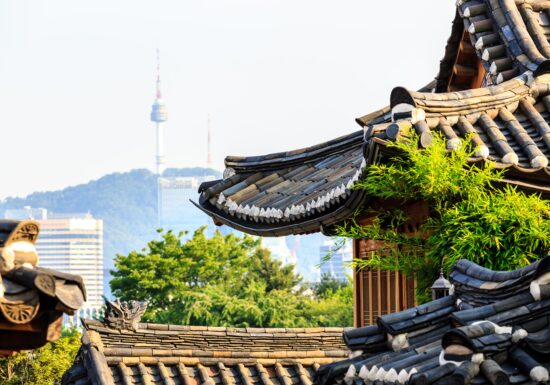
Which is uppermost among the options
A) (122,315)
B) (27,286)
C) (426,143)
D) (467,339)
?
(426,143)

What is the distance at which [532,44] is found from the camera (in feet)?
40.4

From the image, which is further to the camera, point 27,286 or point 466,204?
point 466,204

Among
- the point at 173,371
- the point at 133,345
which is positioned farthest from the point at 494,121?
the point at 133,345

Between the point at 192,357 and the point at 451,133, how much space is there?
12.3 feet

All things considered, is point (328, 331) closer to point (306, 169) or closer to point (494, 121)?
point (306, 169)

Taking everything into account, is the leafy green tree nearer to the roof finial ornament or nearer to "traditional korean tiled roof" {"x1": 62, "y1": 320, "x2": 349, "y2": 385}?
"traditional korean tiled roof" {"x1": 62, "y1": 320, "x2": 349, "y2": 385}

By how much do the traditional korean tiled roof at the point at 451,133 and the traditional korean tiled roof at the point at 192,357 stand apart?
112 centimetres

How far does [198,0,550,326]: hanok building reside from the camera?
34.8ft

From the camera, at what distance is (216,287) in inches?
2175

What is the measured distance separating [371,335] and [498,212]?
1601 millimetres

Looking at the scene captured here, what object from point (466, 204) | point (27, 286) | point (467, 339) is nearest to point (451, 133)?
point (466, 204)

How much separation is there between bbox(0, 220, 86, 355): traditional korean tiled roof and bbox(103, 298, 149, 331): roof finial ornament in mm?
7558

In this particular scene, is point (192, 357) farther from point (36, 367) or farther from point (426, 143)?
point (36, 367)

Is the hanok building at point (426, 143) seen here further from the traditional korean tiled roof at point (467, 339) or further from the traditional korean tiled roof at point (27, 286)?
the traditional korean tiled roof at point (27, 286)
